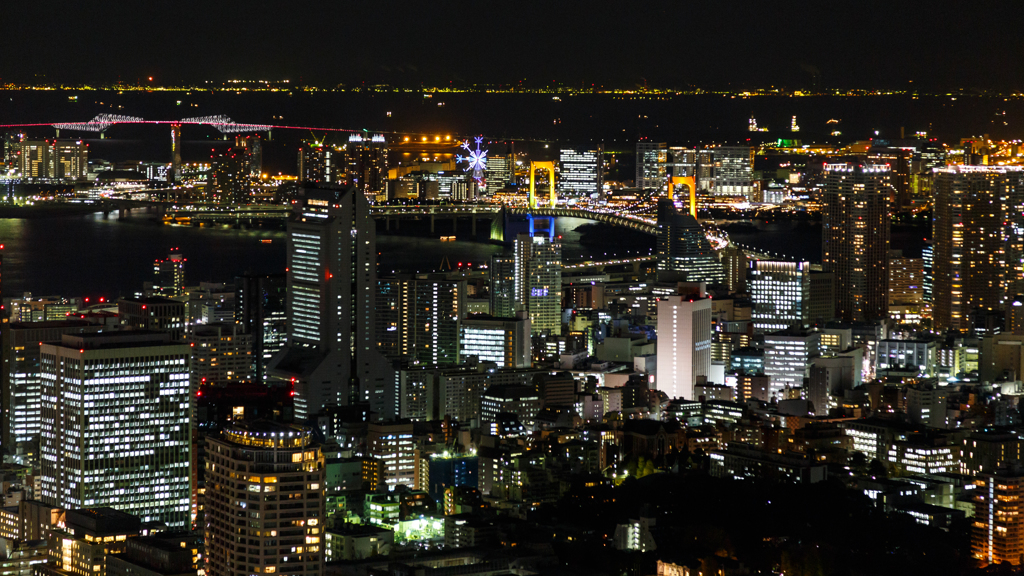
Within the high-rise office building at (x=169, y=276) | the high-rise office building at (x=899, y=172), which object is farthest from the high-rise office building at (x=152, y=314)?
the high-rise office building at (x=899, y=172)

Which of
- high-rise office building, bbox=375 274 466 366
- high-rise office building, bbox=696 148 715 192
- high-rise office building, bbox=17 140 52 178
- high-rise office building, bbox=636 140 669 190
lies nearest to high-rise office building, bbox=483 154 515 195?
high-rise office building, bbox=636 140 669 190

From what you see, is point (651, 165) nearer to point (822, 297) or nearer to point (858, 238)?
point (858, 238)

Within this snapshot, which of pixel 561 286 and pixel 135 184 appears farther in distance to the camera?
pixel 135 184

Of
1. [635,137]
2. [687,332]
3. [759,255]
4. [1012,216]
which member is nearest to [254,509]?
[687,332]

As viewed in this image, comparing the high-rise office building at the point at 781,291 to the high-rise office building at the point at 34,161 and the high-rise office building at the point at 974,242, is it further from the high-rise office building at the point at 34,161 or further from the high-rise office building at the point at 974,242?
the high-rise office building at the point at 34,161

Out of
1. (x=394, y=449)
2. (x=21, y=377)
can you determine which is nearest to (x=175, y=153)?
(x=21, y=377)

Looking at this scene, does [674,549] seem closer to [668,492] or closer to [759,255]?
[668,492]
